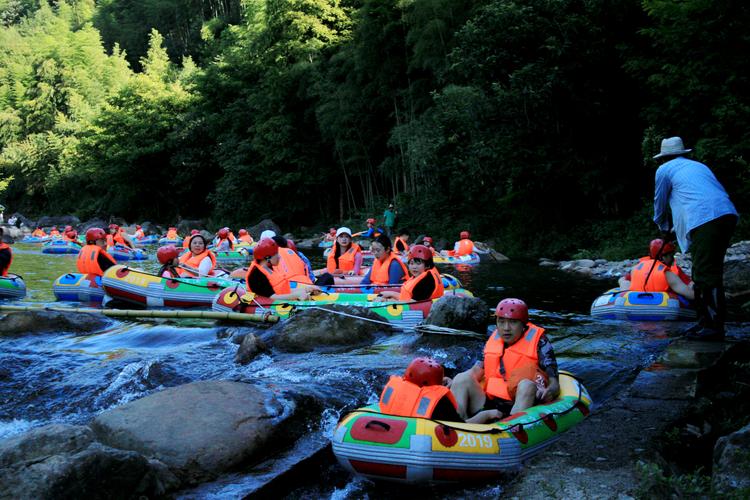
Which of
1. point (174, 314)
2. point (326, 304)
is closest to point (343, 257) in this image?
point (174, 314)

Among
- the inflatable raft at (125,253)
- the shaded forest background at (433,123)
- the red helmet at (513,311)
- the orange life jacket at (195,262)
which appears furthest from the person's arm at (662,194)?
the inflatable raft at (125,253)

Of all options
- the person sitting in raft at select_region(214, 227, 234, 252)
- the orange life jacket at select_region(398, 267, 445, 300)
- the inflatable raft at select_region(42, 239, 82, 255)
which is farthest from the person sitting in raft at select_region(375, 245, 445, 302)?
the inflatable raft at select_region(42, 239, 82, 255)

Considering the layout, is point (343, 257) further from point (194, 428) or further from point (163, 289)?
point (194, 428)

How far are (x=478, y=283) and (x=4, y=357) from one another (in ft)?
31.6

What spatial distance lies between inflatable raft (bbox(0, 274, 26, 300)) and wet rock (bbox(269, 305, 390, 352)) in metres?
6.47

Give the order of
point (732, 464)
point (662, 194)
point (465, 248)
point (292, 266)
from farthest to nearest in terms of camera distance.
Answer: point (465, 248), point (292, 266), point (662, 194), point (732, 464)

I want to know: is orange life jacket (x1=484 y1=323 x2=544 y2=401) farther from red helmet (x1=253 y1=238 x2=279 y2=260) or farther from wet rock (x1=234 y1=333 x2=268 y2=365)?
red helmet (x1=253 y1=238 x2=279 y2=260)

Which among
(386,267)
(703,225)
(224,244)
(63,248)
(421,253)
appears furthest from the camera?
(63,248)

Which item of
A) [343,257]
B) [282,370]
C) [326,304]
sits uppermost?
[343,257]

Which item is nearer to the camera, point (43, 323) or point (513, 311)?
point (513, 311)

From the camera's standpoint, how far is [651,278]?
30.8 feet

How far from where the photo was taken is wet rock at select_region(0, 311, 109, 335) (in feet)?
27.5

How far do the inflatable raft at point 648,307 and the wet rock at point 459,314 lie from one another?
233 centimetres

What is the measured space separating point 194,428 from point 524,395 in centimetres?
225
